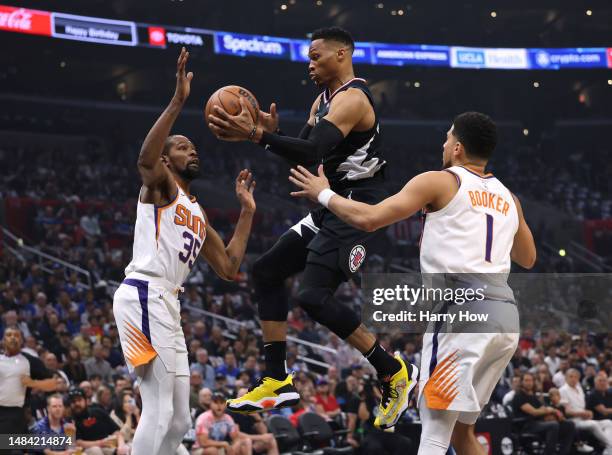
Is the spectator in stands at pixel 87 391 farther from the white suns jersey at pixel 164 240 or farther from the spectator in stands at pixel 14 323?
the white suns jersey at pixel 164 240

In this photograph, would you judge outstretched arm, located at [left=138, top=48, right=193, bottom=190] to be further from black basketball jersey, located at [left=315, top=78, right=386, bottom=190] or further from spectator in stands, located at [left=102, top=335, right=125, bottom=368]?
spectator in stands, located at [left=102, top=335, right=125, bottom=368]

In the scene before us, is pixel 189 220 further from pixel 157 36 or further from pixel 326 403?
pixel 157 36

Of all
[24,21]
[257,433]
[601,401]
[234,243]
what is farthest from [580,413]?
[24,21]

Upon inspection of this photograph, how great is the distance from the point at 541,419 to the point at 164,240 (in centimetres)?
942

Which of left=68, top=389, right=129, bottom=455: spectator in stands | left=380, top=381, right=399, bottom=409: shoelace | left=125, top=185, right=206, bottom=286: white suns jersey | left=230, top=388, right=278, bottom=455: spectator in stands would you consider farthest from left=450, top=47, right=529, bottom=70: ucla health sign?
left=380, top=381, right=399, bottom=409: shoelace

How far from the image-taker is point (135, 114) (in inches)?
1300

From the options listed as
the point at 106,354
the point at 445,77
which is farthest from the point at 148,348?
the point at 445,77

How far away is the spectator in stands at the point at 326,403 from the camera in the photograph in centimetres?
1394

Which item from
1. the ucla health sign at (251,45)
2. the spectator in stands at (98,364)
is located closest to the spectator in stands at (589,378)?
the spectator in stands at (98,364)

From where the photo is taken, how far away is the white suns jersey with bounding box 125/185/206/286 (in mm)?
6395

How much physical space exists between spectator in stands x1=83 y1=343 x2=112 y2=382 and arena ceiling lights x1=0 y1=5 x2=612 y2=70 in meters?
11.9

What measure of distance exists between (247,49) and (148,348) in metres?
24.8

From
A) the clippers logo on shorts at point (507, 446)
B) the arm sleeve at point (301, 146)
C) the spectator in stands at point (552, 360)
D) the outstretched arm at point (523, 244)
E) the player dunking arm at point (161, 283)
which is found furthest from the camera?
the spectator in stands at point (552, 360)

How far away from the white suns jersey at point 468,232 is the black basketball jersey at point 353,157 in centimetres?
110
